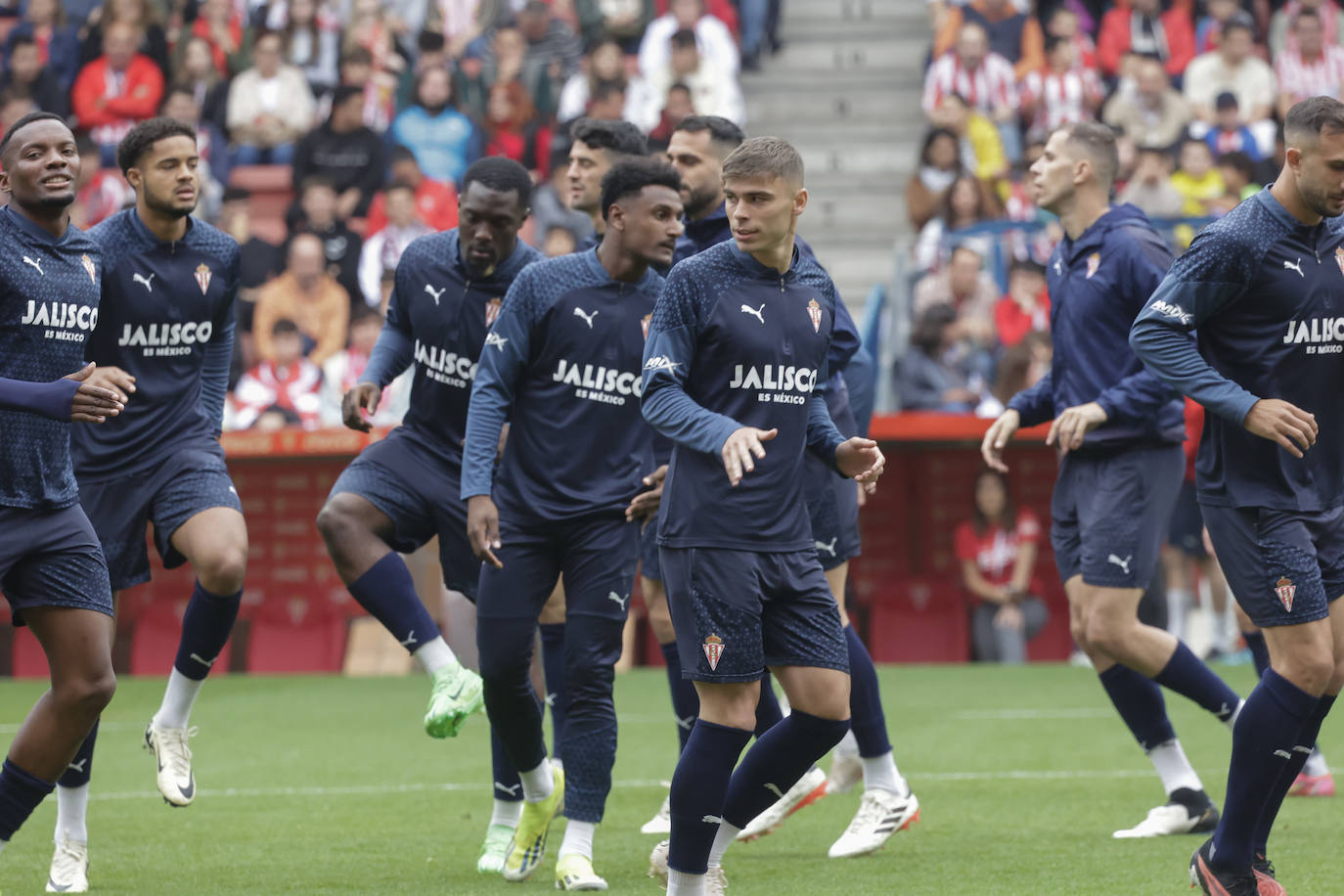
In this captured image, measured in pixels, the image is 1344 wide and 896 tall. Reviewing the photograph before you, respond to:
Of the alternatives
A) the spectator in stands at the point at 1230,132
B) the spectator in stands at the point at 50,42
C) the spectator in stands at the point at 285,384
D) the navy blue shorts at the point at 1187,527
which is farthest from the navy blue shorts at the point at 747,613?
the spectator in stands at the point at 50,42

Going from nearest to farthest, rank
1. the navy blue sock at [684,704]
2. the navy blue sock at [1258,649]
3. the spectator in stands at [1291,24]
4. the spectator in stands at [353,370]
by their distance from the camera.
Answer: the navy blue sock at [684,704] < the navy blue sock at [1258,649] < the spectator in stands at [353,370] < the spectator in stands at [1291,24]

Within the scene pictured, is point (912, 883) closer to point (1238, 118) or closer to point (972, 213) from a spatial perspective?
point (972, 213)

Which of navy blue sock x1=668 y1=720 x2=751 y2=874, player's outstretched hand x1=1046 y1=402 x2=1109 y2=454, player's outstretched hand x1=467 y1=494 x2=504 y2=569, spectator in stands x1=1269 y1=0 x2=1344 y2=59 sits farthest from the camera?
spectator in stands x1=1269 y1=0 x2=1344 y2=59

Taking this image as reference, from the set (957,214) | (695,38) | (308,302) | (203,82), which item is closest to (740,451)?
(308,302)

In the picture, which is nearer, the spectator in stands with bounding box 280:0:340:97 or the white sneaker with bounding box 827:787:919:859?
the white sneaker with bounding box 827:787:919:859

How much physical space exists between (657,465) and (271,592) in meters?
8.16

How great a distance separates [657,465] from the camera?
7270mm

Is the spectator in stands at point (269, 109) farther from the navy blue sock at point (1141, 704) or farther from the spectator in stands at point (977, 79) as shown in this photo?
the navy blue sock at point (1141, 704)

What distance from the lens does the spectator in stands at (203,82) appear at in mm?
19562

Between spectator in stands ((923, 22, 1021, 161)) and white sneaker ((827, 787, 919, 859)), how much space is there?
12.3 metres

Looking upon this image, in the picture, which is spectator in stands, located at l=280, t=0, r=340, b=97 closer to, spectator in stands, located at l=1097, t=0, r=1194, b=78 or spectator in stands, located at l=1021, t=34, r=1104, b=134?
spectator in stands, located at l=1021, t=34, r=1104, b=134

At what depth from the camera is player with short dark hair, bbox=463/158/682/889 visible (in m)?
6.45

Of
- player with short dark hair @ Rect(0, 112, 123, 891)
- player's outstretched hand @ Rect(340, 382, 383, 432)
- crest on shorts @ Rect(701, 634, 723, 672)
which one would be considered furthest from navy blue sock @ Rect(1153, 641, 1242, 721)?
player with short dark hair @ Rect(0, 112, 123, 891)

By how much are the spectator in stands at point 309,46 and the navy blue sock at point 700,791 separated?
15.5 m
